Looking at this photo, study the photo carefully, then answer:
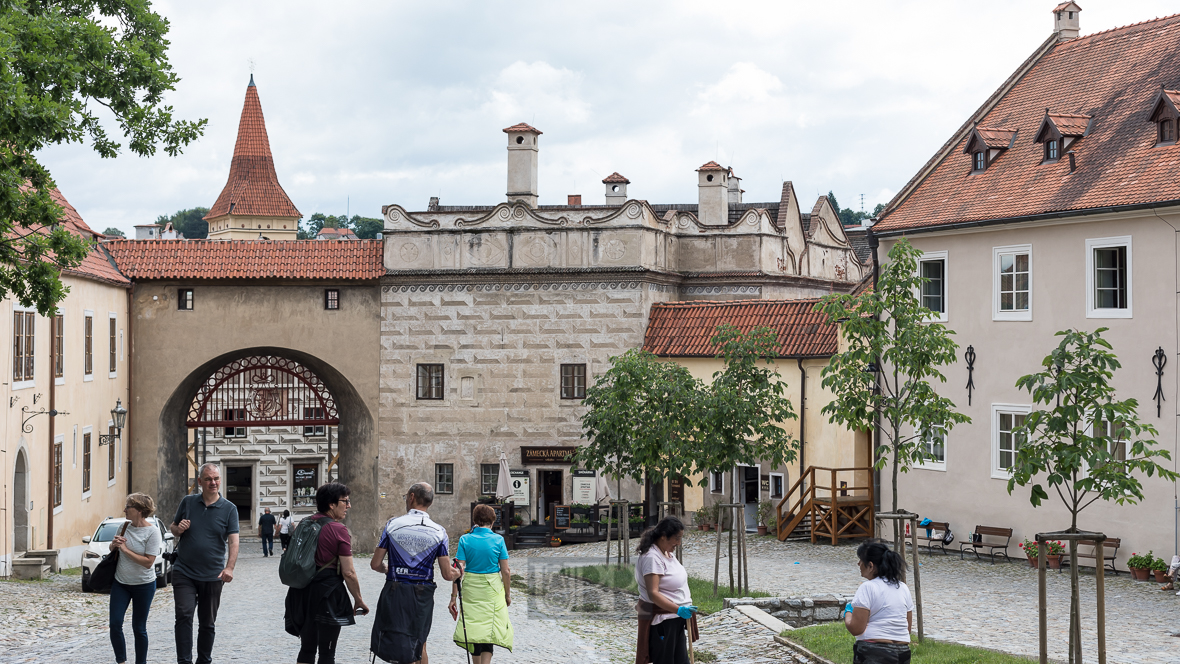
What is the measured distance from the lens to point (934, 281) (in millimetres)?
24703

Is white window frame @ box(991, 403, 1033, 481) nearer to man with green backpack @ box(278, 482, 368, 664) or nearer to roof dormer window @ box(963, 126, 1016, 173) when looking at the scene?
roof dormer window @ box(963, 126, 1016, 173)

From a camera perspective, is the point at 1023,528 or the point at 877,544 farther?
the point at 1023,528

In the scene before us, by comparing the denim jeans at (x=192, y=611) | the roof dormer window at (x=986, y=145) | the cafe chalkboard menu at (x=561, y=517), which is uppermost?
the roof dormer window at (x=986, y=145)

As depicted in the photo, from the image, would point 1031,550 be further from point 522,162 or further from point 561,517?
point 522,162

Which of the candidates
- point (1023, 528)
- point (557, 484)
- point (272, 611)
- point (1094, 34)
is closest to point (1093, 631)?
point (1023, 528)

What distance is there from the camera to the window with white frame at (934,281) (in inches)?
963

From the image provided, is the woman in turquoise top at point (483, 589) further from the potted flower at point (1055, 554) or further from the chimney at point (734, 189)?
the chimney at point (734, 189)

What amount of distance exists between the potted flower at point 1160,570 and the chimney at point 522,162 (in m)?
20.7

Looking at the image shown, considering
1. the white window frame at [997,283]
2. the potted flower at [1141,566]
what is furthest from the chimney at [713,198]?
the potted flower at [1141,566]

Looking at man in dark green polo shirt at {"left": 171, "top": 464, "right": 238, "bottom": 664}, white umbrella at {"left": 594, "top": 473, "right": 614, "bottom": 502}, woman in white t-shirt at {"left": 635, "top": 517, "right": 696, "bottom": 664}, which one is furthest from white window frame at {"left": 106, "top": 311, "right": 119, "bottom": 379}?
woman in white t-shirt at {"left": 635, "top": 517, "right": 696, "bottom": 664}

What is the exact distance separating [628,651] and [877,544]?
5.97 metres

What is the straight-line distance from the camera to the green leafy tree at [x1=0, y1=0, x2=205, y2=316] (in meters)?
13.8

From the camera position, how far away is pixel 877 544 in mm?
8875

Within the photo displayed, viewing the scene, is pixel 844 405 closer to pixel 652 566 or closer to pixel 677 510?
pixel 652 566
